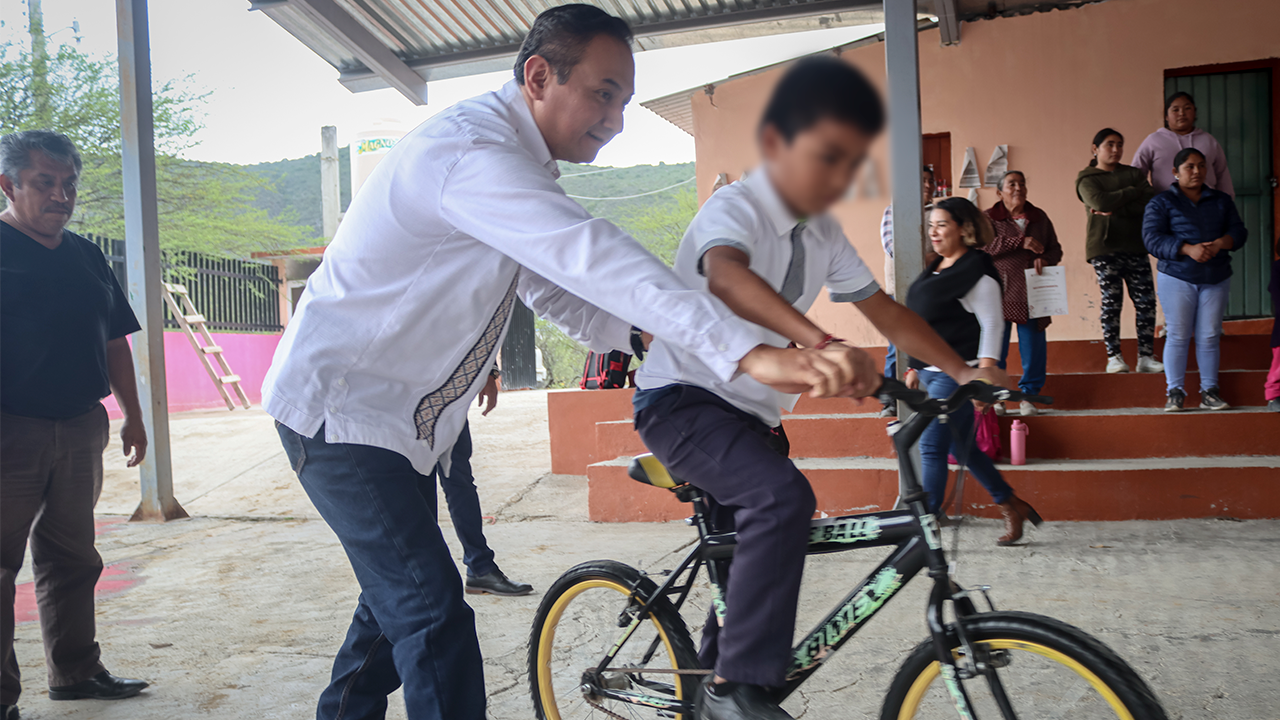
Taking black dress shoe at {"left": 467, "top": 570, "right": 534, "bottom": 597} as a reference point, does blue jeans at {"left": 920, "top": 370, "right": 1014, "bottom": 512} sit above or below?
above

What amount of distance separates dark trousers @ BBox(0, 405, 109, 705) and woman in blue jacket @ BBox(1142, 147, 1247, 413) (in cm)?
570

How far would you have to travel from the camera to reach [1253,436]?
4895mm

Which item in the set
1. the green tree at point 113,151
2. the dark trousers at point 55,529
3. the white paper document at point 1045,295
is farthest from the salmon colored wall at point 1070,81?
the green tree at point 113,151

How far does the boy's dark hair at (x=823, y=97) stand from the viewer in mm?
887

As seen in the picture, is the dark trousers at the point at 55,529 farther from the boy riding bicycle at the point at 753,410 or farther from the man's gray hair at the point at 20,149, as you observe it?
Answer: the boy riding bicycle at the point at 753,410

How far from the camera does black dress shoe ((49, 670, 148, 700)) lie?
9.23 feet

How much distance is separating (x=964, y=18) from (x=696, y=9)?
12.4 feet

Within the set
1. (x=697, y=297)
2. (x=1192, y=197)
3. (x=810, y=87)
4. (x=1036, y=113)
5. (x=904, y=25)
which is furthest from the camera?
(x=1036, y=113)

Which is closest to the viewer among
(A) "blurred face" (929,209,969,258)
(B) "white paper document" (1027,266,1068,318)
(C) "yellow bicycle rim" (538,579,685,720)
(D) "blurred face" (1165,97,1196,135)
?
(C) "yellow bicycle rim" (538,579,685,720)

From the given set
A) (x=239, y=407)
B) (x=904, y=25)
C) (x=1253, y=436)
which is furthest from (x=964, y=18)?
(x=239, y=407)

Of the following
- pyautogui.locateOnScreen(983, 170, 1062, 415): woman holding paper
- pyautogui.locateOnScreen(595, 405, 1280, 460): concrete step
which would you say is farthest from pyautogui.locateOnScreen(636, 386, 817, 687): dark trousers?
pyautogui.locateOnScreen(983, 170, 1062, 415): woman holding paper

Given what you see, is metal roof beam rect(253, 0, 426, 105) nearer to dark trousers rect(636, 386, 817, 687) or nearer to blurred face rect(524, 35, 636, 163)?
blurred face rect(524, 35, 636, 163)

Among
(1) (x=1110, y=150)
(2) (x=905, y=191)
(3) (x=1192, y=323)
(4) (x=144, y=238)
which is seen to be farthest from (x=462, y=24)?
(3) (x=1192, y=323)

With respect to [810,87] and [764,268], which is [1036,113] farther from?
[810,87]
